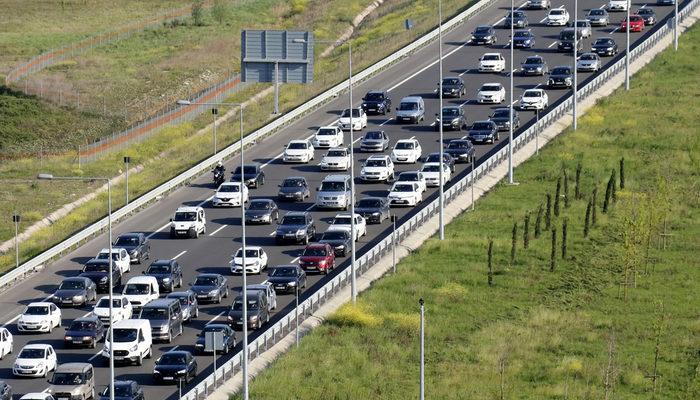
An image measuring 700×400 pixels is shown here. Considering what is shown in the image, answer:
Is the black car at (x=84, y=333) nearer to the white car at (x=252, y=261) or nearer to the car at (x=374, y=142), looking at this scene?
the white car at (x=252, y=261)

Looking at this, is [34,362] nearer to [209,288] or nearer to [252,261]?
[209,288]

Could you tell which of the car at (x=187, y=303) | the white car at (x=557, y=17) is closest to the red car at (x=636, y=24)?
the white car at (x=557, y=17)

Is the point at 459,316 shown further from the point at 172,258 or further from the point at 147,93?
the point at 147,93

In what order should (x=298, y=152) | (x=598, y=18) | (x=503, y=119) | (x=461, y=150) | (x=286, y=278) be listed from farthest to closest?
(x=598, y=18), (x=503, y=119), (x=298, y=152), (x=461, y=150), (x=286, y=278)

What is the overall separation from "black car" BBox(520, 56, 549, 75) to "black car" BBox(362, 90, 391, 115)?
11879mm

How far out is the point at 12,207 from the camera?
110812 millimetres

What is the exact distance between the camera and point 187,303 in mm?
77375

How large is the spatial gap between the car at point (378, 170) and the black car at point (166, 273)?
20876 mm

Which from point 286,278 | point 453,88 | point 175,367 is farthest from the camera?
point 453,88

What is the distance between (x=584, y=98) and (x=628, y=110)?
9.94ft

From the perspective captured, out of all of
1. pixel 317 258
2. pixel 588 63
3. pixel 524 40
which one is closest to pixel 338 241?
pixel 317 258

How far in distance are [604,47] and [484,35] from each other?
10.0 metres

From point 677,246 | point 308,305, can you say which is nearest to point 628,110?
point 677,246

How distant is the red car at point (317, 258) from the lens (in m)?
85.0
